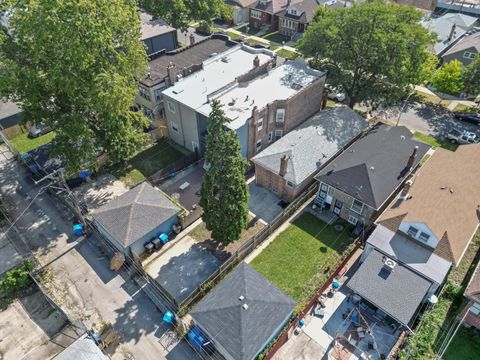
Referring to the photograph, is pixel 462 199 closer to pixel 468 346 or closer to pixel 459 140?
pixel 468 346

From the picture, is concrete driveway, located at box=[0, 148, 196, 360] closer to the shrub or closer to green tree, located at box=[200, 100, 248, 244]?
the shrub

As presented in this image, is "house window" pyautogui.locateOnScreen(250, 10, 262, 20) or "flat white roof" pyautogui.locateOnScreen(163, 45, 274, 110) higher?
"flat white roof" pyautogui.locateOnScreen(163, 45, 274, 110)

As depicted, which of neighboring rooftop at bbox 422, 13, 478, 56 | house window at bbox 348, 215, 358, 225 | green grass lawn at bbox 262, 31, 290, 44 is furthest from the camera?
green grass lawn at bbox 262, 31, 290, 44

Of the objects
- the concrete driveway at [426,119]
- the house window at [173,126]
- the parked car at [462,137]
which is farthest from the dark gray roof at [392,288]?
the concrete driveway at [426,119]

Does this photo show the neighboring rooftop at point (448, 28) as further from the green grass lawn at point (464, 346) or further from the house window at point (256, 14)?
the green grass lawn at point (464, 346)

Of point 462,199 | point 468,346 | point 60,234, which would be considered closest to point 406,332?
point 468,346

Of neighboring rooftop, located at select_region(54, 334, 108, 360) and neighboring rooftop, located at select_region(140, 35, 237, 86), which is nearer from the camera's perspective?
neighboring rooftop, located at select_region(54, 334, 108, 360)

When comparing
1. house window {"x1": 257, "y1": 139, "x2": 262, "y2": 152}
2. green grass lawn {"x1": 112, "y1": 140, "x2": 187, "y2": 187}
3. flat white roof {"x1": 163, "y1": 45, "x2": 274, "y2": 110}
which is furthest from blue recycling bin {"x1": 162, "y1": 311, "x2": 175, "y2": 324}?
flat white roof {"x1": 163, "y1": 45, "x2": 274, "y2": 110}

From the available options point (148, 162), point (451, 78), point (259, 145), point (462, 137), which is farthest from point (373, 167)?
point (451, 78)
